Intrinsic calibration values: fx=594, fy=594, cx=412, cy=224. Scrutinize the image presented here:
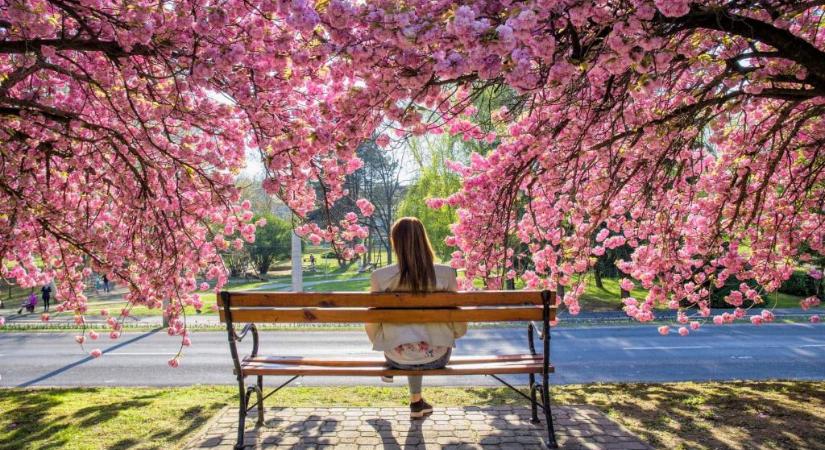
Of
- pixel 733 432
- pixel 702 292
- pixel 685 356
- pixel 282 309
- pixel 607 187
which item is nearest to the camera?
pixel 282 309

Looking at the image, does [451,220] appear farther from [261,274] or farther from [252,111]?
[261,274]

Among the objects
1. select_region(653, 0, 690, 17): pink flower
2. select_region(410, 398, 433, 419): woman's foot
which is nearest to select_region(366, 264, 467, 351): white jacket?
select_region(410, 398, 433, 419): woman's foot

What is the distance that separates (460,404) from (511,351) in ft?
19.5

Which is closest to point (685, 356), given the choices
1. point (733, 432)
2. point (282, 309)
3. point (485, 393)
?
point (485, 393)

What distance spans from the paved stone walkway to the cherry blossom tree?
1772mm

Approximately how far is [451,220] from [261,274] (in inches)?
866

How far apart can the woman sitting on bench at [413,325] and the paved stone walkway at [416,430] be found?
0.47 meters

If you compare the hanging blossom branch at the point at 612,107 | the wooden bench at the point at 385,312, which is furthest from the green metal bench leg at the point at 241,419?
the hanging blossom branch at the point at 612,107

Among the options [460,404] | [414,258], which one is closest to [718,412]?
[460,404]

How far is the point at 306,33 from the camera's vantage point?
12.0 feet

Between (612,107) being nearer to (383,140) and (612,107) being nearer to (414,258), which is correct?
(383,140)

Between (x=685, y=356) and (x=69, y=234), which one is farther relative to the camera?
(x=685, y=356)

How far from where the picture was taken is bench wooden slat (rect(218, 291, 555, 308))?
4.05m

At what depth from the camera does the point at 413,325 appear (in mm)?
4199
